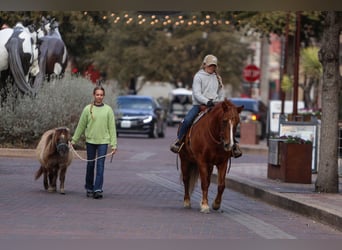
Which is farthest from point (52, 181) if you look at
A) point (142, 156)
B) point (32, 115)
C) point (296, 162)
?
point (142, 156)

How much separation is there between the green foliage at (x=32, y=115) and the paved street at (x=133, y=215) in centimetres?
526

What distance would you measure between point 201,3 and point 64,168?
4364 mm

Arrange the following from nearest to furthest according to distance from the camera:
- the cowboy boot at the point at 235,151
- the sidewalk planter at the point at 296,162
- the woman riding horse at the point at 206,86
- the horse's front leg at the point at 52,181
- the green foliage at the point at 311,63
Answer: the cowboy boot at the point at 235,151, the woman riding horse at the point at 206,86, the horse's front leg at the point at 52,181, the sidewalk planter at the point at 296,162, the green foliage at the point at 311,63

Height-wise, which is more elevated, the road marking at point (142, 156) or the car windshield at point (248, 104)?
the car windshield at point (248, 104)

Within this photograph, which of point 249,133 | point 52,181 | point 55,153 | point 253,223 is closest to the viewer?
point 253,223

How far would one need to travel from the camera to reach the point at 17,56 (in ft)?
97.7

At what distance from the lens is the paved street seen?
13.4 metres

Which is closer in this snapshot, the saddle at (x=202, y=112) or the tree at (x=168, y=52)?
the saddle at (x=202, y=112)

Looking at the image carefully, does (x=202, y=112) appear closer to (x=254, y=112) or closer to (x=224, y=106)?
(x=224, y=106)

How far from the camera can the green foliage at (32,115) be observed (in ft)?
93.7

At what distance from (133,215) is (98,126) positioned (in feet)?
9.64

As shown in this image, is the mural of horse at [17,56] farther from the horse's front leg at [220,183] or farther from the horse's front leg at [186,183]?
the horse's front leg at [220,183]

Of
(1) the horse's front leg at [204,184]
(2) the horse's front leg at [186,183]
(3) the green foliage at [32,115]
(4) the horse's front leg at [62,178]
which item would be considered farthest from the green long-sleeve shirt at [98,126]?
(3) the green foliage at [32,115]

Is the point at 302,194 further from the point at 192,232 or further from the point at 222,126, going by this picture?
the point at 192,232
